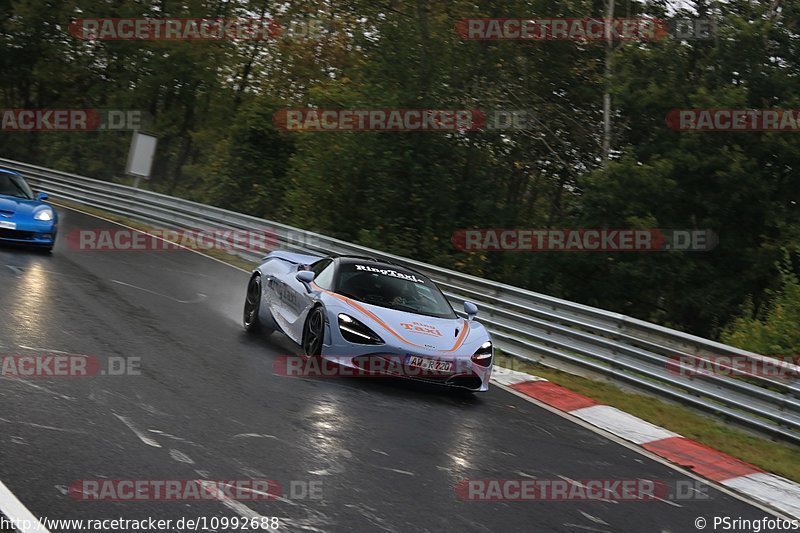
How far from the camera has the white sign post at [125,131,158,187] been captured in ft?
90.8

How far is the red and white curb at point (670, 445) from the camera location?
8.04 metres

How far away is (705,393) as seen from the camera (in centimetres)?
1062

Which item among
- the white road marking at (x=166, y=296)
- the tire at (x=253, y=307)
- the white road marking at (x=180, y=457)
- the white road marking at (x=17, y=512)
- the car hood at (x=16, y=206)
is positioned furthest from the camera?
the car hood at (x=16, y=206)

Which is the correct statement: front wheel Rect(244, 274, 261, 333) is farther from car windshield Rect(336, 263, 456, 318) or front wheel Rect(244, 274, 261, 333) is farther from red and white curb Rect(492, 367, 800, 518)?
red and white curb Rect(492, 367, 800, 518)

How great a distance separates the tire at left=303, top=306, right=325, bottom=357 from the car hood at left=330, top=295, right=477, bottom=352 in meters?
0.33

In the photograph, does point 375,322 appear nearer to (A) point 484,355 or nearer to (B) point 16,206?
(A) point 484,355

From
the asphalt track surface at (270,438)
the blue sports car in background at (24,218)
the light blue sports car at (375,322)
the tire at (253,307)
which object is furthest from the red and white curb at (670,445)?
the blue sports car in background at (24,218)

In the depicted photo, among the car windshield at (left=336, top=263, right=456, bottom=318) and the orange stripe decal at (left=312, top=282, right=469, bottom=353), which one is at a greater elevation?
the car windshield at (left=336, top=263, right=456, bottom=318)

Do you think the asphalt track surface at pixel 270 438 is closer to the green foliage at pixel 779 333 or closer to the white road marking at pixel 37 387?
the white road marking at pixel 37 387

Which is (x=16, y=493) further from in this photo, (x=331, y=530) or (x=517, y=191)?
(x=517, y=191)

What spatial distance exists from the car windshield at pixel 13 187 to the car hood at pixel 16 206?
0.25 meters

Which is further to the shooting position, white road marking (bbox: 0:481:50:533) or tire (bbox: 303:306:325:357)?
tire (bbox: 303:306:325:357)

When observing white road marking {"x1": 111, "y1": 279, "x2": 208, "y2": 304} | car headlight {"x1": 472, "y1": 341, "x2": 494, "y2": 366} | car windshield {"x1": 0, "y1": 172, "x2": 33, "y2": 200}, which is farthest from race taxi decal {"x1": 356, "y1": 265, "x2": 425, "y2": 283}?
car windshield {"x1": 0, "y1": 172, "x2": 33, "y2": 200}

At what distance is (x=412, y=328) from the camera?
391 inches
